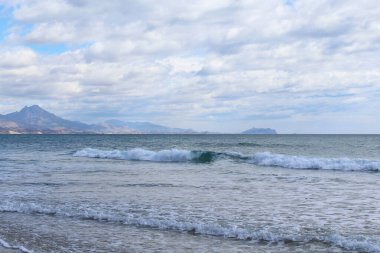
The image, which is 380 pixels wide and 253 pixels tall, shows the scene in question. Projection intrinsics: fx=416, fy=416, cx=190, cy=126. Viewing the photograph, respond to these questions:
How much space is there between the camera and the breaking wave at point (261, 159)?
114 feet

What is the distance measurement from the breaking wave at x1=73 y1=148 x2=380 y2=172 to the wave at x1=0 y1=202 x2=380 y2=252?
78.2 feet

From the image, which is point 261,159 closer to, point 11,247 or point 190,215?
point 190,215

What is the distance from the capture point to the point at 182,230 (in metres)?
12.8

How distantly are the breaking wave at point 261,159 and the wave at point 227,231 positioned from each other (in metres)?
23.8

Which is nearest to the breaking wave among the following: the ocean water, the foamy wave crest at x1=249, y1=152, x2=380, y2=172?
the foamy wave crest at x1=249, y1=152, x2=380, y2=172

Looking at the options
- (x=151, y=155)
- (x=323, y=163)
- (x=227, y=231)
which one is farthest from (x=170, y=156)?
(x=227, y=231)

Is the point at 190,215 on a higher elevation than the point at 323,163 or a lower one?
lower

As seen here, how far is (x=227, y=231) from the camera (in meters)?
12.3

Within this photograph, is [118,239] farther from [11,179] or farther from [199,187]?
[11,179]

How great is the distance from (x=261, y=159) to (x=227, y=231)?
29.7m

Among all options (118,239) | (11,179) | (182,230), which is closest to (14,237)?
(118,239)

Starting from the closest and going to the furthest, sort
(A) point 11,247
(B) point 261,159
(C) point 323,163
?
(A) point 11,247, (C) point 323,163, (B) point 261,159

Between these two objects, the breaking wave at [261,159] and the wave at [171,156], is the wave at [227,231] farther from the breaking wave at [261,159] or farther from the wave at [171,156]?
the wave at [171,156]

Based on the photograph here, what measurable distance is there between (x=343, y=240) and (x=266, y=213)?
396cm
